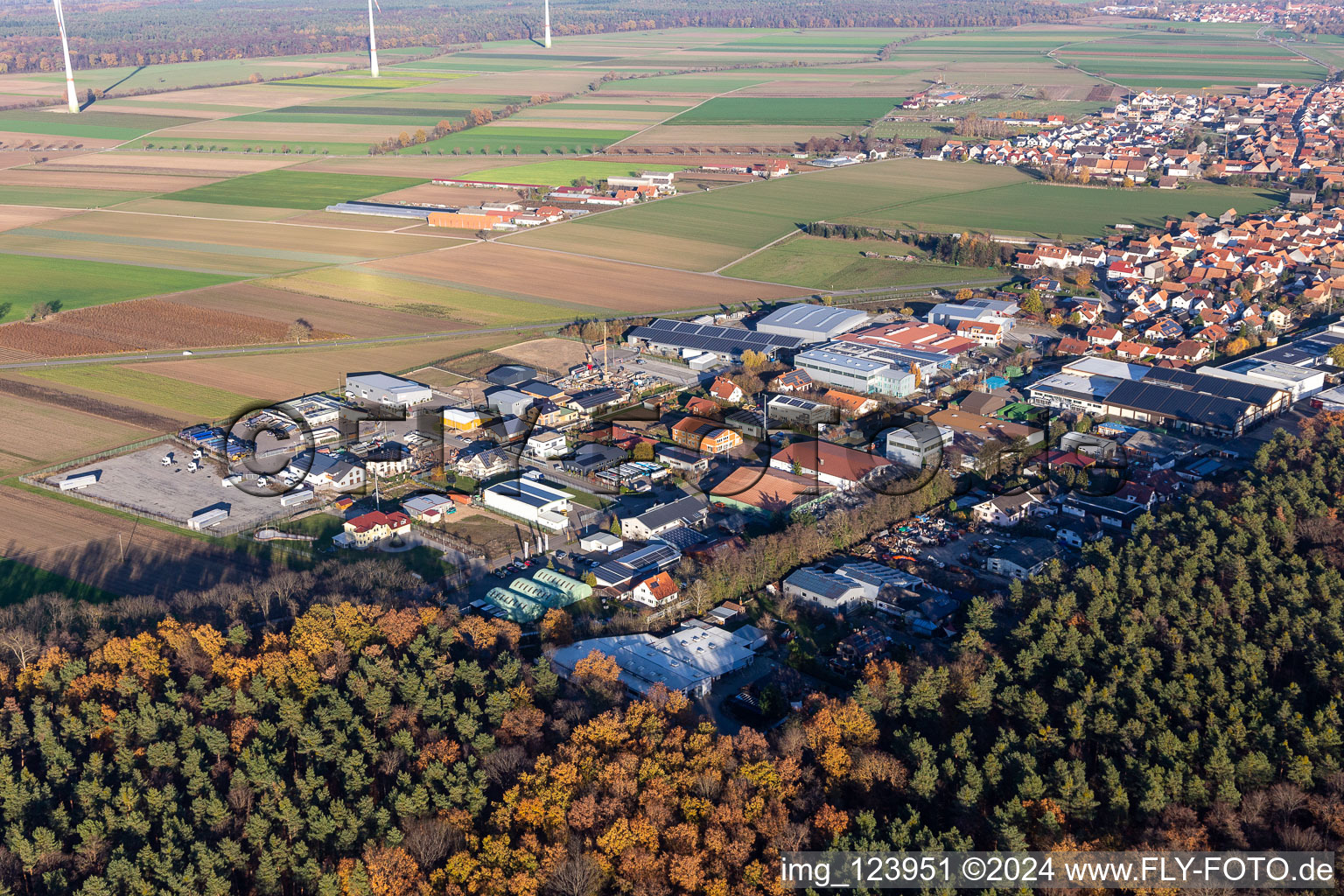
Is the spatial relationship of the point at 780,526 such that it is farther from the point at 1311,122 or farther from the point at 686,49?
the point at 686,49

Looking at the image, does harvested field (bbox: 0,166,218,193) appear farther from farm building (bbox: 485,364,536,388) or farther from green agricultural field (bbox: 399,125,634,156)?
farm building (bbox: 485,364,536,388)

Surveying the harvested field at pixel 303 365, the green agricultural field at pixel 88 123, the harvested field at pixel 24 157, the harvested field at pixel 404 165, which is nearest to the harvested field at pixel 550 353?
the harvested field at pixel 303 365

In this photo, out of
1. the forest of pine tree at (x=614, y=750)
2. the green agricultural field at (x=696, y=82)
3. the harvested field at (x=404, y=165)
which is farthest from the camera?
the green agricultural field at (x=696, y=82)

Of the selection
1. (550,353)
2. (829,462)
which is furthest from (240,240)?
(829,462)

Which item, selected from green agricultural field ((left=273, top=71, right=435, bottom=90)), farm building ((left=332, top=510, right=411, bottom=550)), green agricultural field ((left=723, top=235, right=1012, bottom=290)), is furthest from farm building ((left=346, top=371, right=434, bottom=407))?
green agricultural field ((left=273, top=71, right=435, bottom=90))

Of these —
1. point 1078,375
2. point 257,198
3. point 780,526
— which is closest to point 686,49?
point 257,198

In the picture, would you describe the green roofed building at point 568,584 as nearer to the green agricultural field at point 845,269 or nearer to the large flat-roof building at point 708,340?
the large flat-roof building at point 708,340
